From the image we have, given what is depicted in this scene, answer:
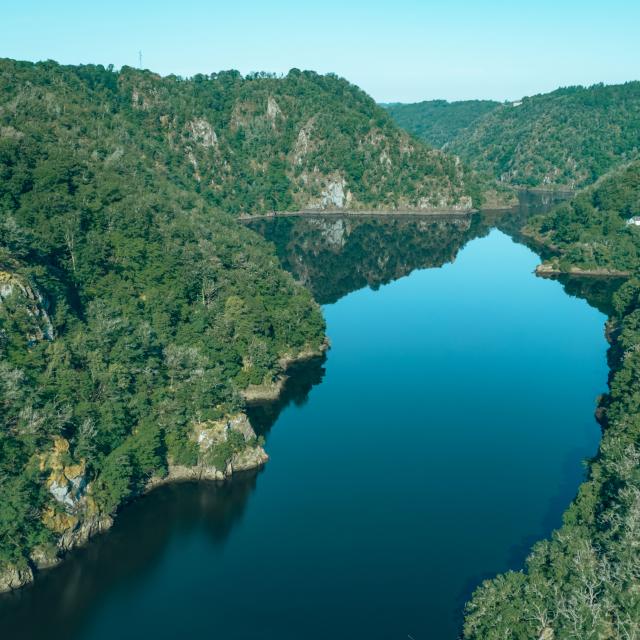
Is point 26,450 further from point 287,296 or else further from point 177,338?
point 287,296

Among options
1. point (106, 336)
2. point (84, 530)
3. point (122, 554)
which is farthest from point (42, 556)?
point (106, 336)

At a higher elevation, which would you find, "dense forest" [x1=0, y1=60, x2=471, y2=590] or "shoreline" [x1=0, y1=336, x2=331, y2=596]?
"dense forest" [x1=0, y1=60, x2=471, y2=590]

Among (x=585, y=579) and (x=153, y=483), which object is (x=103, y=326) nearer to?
(x=153, y=483)

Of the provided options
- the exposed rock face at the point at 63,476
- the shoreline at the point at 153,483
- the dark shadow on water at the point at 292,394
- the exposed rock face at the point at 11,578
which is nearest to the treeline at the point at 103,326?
the exposed rock face at the point at 63,476

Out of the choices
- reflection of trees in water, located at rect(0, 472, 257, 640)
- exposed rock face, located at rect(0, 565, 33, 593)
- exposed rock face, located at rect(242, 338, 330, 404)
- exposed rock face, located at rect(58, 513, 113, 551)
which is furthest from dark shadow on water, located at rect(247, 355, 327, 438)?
exposed rock face, located at rect(0, 565, 33, 593)

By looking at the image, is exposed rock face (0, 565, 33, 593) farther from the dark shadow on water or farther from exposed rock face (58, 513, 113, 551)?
the dark shadow on water

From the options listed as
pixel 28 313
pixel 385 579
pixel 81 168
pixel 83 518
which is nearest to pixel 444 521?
pixel 385 579

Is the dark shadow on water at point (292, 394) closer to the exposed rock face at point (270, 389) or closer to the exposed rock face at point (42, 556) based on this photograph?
the exposed rock face at point (270, 389)

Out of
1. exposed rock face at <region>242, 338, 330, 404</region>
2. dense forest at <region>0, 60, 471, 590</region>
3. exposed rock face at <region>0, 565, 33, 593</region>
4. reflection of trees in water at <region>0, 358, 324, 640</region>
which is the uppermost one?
dense forest at <region>0, 60, 471, 590</region>

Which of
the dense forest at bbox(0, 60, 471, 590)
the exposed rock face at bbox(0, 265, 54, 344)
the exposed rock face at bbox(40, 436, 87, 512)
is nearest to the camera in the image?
the exposed rock face at bbox(40, 436, 87, 512)
